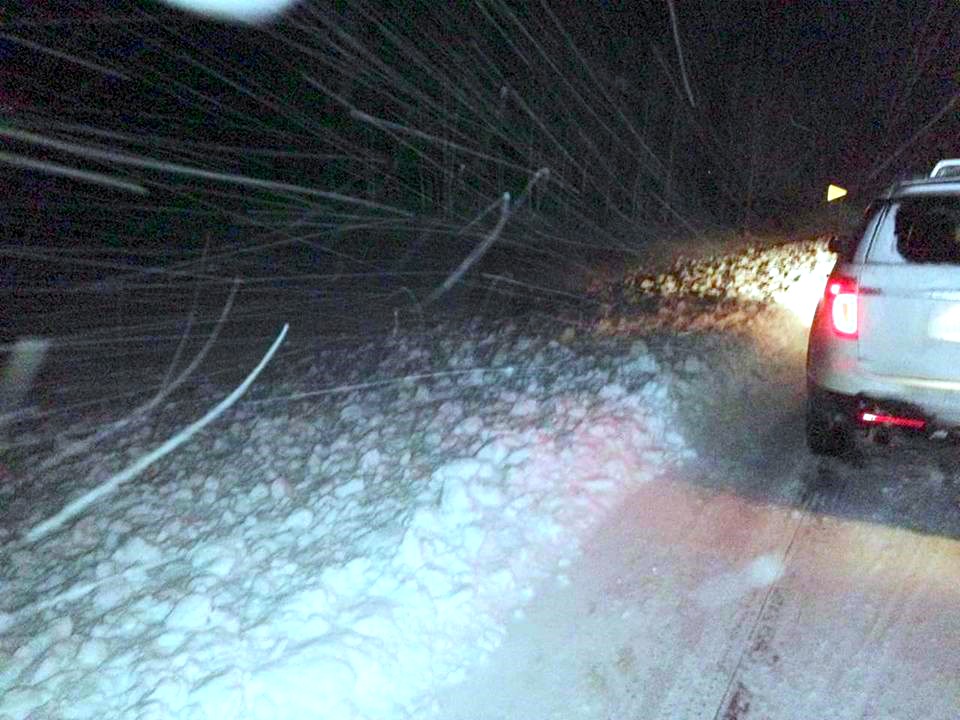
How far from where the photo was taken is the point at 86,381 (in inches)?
406

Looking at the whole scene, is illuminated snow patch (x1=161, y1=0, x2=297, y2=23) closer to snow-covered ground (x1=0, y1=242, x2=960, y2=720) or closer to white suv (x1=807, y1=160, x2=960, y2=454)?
snow-covered ground (x1=0, y1=242, x2=960, y2=720)

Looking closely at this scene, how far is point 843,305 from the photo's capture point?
5445 mm

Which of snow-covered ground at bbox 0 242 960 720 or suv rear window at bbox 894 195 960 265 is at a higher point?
suv rear window at bbox 894 195 960 265

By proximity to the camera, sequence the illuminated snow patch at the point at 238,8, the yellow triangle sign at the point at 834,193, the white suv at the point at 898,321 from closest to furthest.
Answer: the white suv at the point at 898,321, the illuminated snow patch at the point at 238,8, the yellow triangle sign at the point at 834,193

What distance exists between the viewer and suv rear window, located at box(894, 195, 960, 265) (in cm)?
513

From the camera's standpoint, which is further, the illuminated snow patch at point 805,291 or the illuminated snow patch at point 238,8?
the illuminated snow patch at point 238,8

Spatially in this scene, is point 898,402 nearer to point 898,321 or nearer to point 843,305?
point 898,321

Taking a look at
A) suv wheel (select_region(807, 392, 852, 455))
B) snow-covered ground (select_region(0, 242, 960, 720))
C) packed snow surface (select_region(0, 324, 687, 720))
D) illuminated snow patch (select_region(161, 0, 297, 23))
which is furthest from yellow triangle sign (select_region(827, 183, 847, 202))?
suv wheel (select_region(807, 392, 852, 455))

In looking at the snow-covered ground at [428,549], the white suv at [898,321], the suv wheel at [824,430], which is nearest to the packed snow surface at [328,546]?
the snow-covered ground at [428,549]

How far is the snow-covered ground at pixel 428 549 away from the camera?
391cm

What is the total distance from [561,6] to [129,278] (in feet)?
35.1

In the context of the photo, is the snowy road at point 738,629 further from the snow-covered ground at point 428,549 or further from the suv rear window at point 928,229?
the suv rear window at point 928,229

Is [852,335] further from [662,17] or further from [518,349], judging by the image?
[662,17]

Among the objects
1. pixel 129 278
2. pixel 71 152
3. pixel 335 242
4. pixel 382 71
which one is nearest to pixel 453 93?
pixel 382 71
